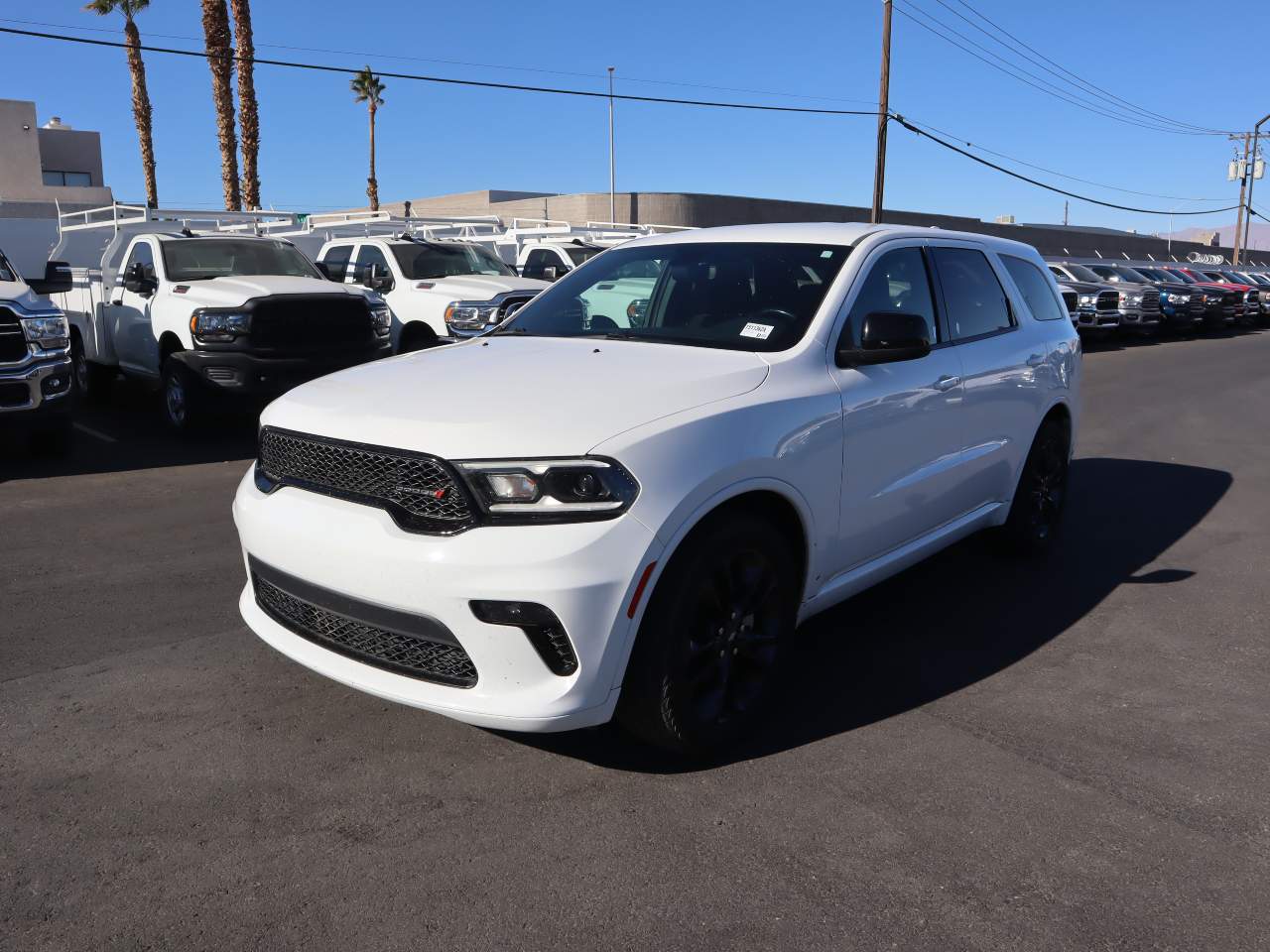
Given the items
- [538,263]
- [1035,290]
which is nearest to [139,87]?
[538,263]

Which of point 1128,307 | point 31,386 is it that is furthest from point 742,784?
point 1128,307

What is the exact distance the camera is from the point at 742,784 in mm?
3529

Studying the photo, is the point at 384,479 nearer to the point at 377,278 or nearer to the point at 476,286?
the point at 476,286

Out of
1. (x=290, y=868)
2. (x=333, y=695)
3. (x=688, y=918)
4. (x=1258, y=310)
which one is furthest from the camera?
(x=1258, y=310)

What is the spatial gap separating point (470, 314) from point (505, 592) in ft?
31.8

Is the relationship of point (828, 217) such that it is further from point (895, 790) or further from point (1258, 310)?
point (895, 790)

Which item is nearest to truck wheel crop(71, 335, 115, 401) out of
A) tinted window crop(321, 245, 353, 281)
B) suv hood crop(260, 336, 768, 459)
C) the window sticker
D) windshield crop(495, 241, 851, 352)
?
tinted window crop(321, 245, 353, 281)

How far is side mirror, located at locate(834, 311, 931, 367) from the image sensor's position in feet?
13.4

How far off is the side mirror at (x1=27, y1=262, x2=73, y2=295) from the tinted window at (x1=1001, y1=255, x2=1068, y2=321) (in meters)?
7.68

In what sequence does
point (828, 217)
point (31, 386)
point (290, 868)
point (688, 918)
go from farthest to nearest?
point (828, 217), point (31, 386), point (290, 868), point (688, 918)

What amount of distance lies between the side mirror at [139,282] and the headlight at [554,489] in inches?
347

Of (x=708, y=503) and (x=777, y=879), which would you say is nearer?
(x=777, y=879)

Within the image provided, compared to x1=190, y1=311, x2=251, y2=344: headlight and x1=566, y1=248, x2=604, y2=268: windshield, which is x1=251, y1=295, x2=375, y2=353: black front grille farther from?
x1=566, y1=248, x2=604, y2=268: windshield

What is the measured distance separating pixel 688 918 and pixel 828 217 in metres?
43.3
